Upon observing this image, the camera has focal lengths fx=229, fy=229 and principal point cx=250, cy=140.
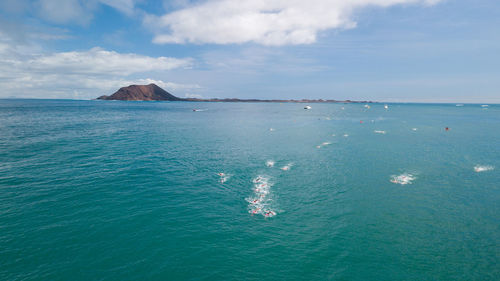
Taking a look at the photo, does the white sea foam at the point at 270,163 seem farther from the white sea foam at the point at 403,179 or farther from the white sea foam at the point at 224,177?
the white sea foam at the point at 403,179

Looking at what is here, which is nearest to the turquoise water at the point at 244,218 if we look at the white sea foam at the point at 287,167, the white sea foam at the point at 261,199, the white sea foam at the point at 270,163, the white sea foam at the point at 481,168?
the white sea foam at the point at 261,199

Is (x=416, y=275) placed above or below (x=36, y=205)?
below

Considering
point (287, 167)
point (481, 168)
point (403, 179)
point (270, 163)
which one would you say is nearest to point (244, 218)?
point (287, 167)

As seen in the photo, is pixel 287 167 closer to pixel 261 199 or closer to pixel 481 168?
pixel 261 199

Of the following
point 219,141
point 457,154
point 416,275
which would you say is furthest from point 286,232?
point 457,154

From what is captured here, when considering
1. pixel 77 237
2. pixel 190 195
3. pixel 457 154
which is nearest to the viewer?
pixel 77 237

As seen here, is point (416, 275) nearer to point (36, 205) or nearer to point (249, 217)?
point (249, 217)
